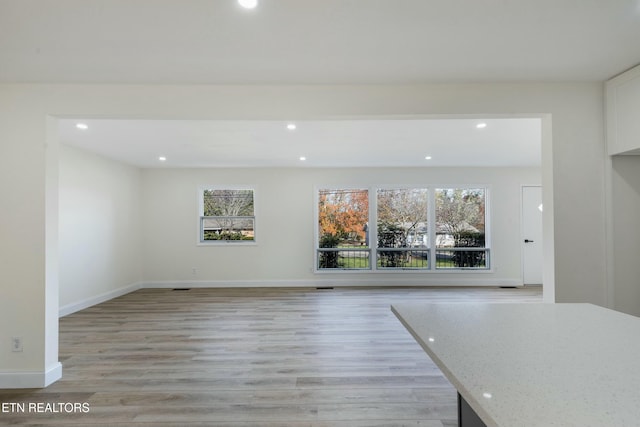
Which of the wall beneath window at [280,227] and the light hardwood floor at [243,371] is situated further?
the wall beneath window at [280,227]

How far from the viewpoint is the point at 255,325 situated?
13.4 feet

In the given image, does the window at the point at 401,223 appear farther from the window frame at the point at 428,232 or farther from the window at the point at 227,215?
the window at the point at 227,215

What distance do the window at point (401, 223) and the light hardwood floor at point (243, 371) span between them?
82.4 inches

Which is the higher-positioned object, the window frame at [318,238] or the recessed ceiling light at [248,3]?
the recessed ceiling light at [248,3]

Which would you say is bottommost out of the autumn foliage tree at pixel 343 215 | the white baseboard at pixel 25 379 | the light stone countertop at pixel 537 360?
the white baseboard at pixel 25 379

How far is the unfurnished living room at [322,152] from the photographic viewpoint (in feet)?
4.24

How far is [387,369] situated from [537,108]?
252 cm

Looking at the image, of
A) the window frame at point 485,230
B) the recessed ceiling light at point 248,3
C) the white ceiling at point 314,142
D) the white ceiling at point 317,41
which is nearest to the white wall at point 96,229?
the white ceiling at point 314,142

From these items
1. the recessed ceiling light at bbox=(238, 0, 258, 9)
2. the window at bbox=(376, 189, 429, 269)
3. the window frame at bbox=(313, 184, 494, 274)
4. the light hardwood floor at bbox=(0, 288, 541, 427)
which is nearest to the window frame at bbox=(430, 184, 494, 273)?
the window frame at bbox=(313, 184, 494, 274)

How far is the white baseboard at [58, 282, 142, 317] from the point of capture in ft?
15.2

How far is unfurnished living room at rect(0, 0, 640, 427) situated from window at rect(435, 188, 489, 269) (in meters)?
1.73

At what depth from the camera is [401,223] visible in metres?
6.81

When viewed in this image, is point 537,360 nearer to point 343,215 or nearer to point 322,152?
point 322,152

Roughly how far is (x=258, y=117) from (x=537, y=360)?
2.38 m
